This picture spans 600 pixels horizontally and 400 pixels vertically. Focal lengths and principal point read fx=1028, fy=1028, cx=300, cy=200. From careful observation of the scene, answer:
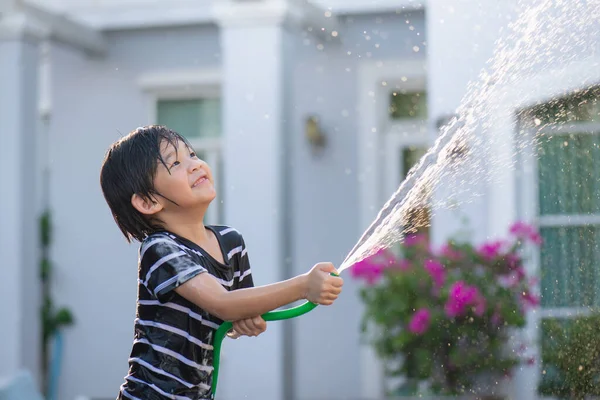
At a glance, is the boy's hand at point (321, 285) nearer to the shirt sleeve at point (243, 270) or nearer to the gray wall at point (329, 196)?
the shirt sleeve at point (243, 270)

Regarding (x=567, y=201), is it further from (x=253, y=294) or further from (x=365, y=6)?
(x=253, y=294)

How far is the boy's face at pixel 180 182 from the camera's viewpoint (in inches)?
71.8

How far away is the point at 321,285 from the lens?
1677mm

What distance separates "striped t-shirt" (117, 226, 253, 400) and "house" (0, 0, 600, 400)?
3100mm

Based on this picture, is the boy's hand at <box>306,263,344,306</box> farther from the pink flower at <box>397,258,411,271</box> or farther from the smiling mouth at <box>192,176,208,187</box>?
the pink flower at <box>397,258,411,271</box>

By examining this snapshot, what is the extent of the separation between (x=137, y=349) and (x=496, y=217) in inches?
131

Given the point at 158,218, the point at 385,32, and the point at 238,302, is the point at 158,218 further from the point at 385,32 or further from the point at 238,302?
the point at 385,32

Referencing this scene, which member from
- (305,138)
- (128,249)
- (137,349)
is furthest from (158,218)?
(128,249)

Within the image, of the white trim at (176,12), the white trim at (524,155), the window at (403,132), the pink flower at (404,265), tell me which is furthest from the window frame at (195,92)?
the white trim at (524,155)

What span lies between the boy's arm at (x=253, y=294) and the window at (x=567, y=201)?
109 inches

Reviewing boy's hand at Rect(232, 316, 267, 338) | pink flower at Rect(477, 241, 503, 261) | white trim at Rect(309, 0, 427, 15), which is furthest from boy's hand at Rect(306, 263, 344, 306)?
white trim at Rect(309, 0, 427, 15)

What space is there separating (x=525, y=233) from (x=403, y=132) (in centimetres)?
193

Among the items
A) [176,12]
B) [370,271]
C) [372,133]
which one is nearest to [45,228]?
[176,12]

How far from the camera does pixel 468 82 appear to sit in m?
4.86
